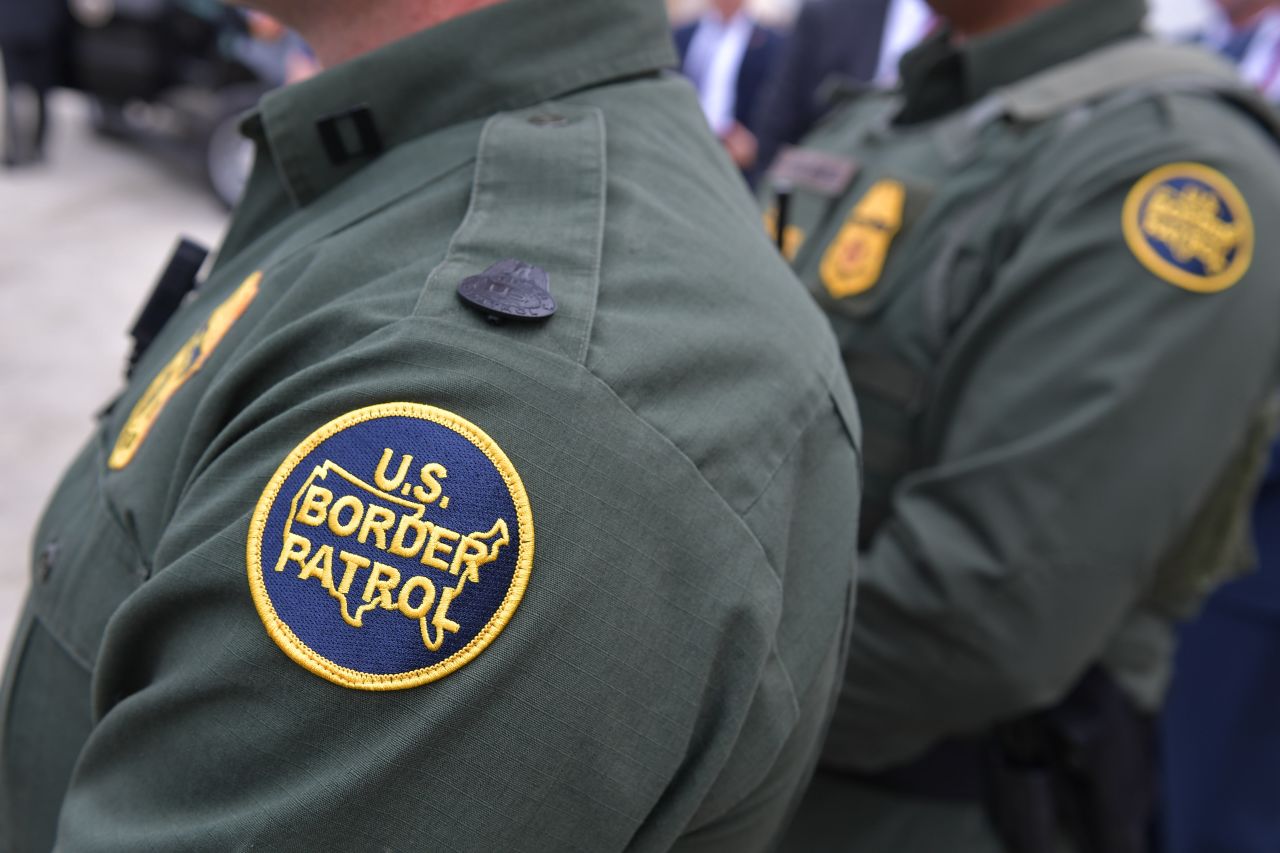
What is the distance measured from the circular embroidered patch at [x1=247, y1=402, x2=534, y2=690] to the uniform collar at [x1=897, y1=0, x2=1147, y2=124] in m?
1.36

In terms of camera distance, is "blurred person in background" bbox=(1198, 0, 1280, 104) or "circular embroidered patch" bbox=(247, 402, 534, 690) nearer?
"circular embroidered patch" bbox=(247, 402, 534, 690)

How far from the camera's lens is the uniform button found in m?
0.84

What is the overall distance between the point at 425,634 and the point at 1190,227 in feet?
3.62

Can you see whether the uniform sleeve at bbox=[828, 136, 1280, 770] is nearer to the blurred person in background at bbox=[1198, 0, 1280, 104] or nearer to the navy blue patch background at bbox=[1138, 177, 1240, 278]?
the navy blue patch background at bbox=[1138, 177, 1240, 278]

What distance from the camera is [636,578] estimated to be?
0.61m

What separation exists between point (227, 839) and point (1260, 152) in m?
1.42

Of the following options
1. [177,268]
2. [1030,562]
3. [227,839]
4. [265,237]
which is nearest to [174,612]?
[227,839]

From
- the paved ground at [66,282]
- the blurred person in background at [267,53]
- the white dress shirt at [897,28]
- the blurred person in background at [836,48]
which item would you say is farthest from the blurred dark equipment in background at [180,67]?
the white dress shirt at [897,28]

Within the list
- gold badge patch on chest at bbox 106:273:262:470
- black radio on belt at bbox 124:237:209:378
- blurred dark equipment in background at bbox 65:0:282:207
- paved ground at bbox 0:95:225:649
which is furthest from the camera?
blurred dark equipment in background at bbox 65:0:282:207

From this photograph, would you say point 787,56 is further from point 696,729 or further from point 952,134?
point 696,729

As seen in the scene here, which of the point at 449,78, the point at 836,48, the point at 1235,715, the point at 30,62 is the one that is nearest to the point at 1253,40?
the point at 836,48

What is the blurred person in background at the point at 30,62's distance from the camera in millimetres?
5379

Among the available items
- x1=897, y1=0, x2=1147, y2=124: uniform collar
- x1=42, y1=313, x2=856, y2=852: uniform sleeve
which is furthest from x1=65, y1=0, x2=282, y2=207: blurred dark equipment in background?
x1=42, y1=313, x2=856, y2=852: uniform sleeve

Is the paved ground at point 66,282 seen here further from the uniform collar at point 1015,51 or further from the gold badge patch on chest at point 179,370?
the uniform collar at point 1015,51
